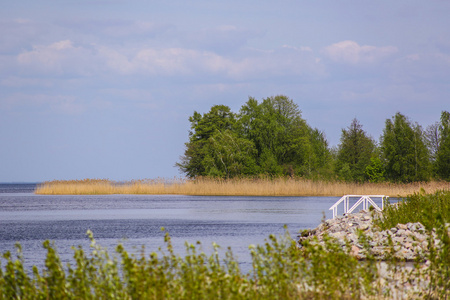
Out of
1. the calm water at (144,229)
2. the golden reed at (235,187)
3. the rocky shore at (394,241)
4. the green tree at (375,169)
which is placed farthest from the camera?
the green tree at (375,169)

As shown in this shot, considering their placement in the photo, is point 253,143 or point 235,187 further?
point 253,143

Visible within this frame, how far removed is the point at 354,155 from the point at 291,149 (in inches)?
299

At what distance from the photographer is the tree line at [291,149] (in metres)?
55.8


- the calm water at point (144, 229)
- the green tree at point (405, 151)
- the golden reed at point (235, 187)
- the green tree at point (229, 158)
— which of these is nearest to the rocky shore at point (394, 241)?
the calm water at point (144, 229)

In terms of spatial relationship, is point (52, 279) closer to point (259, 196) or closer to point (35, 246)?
point (35, 246)

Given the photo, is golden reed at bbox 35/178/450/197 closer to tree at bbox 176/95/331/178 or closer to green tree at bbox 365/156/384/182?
green tree at bbox 365/156/384/182

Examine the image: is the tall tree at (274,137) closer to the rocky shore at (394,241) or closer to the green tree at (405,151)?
the green tree at (405,151)

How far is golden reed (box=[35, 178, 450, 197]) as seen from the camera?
154ft

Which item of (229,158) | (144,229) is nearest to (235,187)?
(229,158)

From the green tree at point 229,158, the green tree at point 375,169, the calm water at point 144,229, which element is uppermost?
the green tree at point 229,158

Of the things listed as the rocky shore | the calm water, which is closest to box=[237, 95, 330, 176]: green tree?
the calm water

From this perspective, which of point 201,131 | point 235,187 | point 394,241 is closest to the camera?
point 394,241

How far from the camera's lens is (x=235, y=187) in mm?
50219

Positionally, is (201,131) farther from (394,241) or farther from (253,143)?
(394,241)
